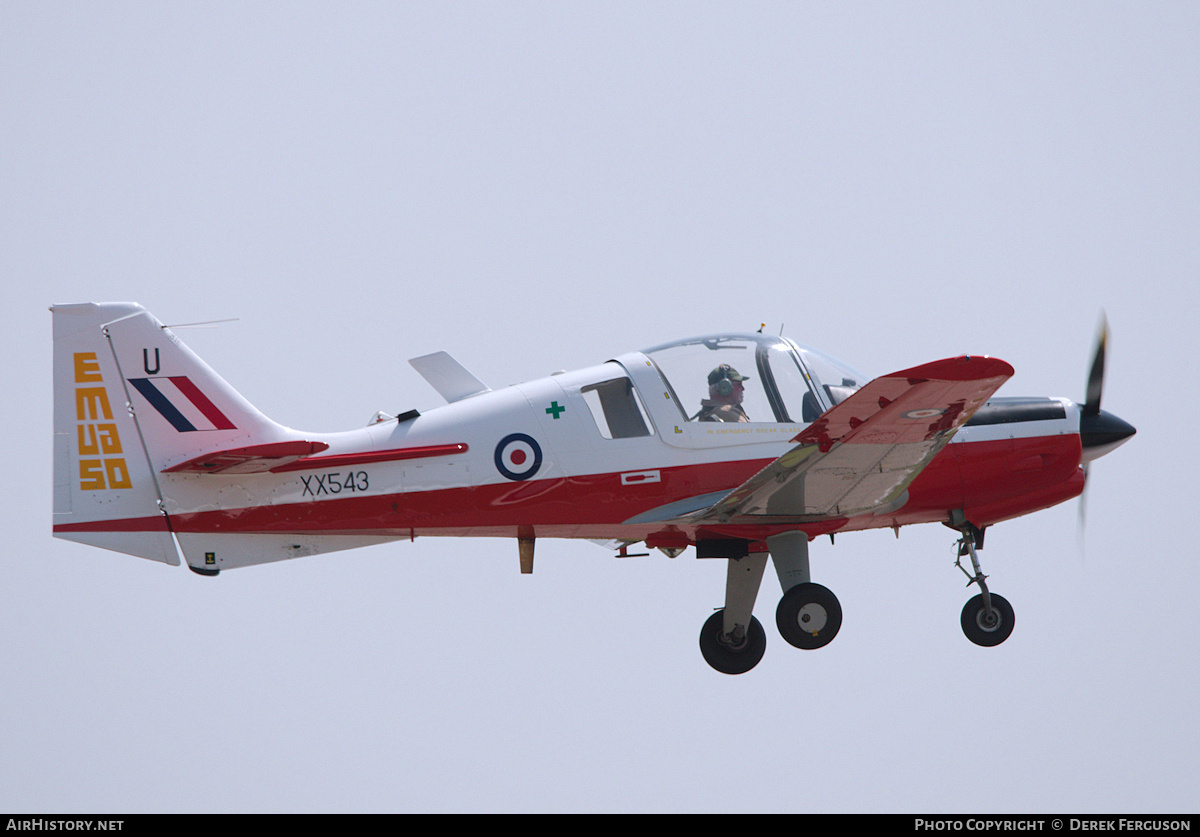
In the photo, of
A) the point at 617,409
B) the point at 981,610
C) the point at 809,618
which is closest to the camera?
the point at 617,409

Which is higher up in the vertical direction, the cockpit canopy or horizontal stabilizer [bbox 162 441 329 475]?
the cockpit canopy

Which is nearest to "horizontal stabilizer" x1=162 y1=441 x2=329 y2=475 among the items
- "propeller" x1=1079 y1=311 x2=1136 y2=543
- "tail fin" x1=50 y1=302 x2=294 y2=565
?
"tail fin" x1=50 y1=302 x2=294 y2=565

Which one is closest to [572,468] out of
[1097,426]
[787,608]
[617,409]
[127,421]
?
[617,409]

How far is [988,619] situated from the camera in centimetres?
1259

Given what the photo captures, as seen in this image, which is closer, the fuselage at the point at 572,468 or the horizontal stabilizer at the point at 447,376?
the fuselage at the point at 572,468

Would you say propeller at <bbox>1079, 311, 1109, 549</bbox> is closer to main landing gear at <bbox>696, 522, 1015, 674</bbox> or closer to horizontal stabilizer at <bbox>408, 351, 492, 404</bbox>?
main landing gear at <bbox>696, 522, 1015, 674</bbox>

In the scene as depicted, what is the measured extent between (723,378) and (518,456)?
2057 mm

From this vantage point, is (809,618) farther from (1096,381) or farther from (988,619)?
(1096,381)

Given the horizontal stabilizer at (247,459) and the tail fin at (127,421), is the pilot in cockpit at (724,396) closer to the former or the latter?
the horizontal stabilizer at (247,459)

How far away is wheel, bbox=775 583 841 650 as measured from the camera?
467 inches

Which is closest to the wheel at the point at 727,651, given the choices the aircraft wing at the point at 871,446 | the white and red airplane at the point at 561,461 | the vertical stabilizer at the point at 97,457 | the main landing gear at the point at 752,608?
the main landing gear at the point at 752,608

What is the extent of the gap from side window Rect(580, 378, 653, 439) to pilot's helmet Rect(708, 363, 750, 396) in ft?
2.43

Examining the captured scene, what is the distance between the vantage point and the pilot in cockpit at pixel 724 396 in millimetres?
11805

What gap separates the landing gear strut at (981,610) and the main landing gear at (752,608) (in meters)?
1.61
